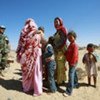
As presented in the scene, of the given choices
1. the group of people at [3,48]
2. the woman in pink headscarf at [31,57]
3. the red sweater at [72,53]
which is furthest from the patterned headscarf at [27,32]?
the group of people at [3,48]

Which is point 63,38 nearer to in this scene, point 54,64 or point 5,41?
point 54,64

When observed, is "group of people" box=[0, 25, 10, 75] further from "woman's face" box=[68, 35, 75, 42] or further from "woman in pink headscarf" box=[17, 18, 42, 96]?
"woman's face" box=[68, 35, 75, 42]

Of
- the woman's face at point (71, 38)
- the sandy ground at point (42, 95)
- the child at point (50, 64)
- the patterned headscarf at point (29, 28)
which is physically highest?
the patterned headscarf at point (29, 28)

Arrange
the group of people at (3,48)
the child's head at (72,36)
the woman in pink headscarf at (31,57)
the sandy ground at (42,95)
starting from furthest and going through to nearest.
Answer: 1. the group of people at (3,48)
2. the child's head at (72,36)
3. the woman in pink headscarf at (31,57)
4. the sandy ground at (42,95)

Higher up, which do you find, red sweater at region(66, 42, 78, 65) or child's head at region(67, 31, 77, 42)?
child's head at region(67, 31, 77, 42)

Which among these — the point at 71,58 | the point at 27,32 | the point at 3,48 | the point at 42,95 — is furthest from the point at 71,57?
the point at 3,48

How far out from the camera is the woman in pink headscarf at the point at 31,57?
9.02 metres

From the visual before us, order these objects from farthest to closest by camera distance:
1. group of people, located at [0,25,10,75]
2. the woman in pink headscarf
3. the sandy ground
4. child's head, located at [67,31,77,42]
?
group of people, located at [0,25,10,75]
child's head, located at [67,31,77,42]
the woman in pink headscarf
the sandy ground

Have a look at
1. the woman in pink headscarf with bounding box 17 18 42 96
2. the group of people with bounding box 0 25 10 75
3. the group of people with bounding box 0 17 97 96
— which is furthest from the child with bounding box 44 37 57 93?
the group of people with bounding box 0 25 10 75

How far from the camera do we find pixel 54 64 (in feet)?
30.3

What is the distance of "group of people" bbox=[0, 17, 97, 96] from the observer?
356 inches

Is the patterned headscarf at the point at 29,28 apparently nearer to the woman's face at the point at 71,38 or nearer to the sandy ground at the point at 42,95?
the woman's face at the point at 71,38

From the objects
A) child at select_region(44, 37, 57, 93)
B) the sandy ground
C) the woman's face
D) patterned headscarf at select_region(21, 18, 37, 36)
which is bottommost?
the sandy ground

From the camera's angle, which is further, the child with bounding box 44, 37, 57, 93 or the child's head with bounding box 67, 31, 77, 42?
the child's head with bounding box 67, 31, 77, 42
